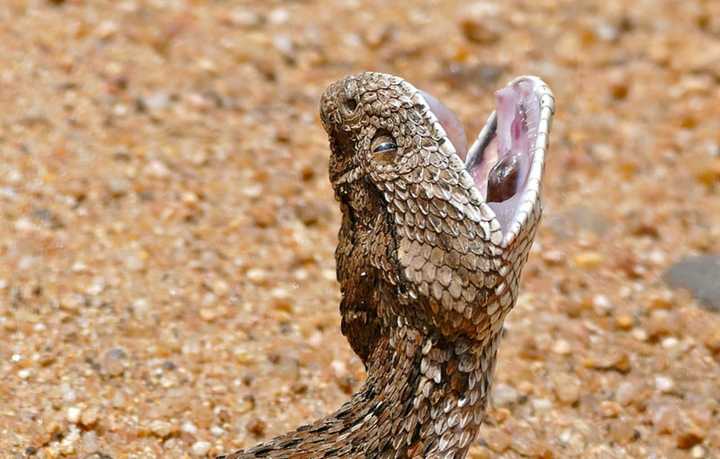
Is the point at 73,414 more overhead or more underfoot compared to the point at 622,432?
more overhead

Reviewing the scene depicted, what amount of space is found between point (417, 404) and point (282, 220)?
80.4 inches

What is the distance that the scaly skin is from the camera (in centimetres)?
215

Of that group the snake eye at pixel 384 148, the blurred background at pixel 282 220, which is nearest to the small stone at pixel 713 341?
the blurred background at pixel 282 220

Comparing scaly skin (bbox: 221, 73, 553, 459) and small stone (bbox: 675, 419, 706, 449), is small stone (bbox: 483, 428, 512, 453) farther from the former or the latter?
scaly skin (bbox: 221, 73, 553, 459)

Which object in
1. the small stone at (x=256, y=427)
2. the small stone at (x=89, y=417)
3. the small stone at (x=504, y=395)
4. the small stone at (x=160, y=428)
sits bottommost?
the small stone at (x=504, y=395)

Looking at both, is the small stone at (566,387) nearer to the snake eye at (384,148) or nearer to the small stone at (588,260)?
the small stone at (588,260)

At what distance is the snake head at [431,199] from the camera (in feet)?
7.04

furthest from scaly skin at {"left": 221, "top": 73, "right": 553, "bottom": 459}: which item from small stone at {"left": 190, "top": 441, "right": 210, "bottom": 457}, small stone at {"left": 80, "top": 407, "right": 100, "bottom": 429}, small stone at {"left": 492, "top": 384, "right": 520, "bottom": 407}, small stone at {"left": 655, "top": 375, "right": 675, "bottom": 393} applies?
small stone at {"left": 655, "top": 375, "right": 675, "bottom": 393}

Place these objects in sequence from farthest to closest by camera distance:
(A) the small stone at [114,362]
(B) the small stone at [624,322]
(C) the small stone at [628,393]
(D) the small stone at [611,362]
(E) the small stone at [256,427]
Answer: (B) the small stone at [624,322]
(D) the small stone at [611,362]
(C) the small stone at [628,393]
(A) the small stone at [114,362]
(E) the small stone at [256,427]

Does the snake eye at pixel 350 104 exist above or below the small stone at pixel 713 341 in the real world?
above

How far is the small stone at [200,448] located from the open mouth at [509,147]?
115 centimetres

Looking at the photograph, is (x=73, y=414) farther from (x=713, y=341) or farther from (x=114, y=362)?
(x=713, y=341)

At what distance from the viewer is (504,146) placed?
2352 millimetres

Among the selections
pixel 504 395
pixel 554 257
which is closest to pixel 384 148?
pixel 504 395
